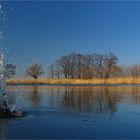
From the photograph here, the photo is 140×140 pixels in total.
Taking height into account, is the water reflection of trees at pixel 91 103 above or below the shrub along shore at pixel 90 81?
below

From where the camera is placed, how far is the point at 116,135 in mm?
9453

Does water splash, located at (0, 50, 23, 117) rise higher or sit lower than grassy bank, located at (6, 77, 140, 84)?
lower

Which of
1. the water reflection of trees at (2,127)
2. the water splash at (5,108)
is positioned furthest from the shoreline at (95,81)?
the water reflection of trees at (2,127)

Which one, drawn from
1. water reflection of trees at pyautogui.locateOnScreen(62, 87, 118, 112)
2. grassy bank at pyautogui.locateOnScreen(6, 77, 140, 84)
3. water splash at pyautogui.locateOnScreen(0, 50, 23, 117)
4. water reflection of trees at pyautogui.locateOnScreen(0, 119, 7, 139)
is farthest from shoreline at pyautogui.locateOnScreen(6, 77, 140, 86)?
water reflection of trees at pyautogui.locateOnScreen(0, 119, 7, 139)

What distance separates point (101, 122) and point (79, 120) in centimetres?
88

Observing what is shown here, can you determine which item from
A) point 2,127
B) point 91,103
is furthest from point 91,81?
point 2,127

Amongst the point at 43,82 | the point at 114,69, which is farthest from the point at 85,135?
the point at 114,69

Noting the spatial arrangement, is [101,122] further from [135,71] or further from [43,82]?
[135,71]

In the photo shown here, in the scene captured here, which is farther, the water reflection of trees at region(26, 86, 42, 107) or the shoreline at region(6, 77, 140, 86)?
the shoreline at region(6, 77, 140, 86)

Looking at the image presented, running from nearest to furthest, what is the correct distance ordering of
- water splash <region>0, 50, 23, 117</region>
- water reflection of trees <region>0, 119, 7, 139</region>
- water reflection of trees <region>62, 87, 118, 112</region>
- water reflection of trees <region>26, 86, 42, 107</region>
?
water reflection of trees <region>0, 119, 7, 139</region>
water splash <region>0, 50, 23, 117</region>
water reflection of trees <region>62, 87, 118, 112</region>
water reflection of trees <region>26, 86, 42, 107</region>


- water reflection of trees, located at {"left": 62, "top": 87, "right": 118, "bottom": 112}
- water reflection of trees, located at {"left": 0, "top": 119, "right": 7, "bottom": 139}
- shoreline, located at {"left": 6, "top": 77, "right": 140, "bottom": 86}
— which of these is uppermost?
shoreline, located at {"left": 6, "top": 77, "right": 140, "bottom": 86}

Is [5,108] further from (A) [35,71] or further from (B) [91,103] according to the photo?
(A) [35,71]

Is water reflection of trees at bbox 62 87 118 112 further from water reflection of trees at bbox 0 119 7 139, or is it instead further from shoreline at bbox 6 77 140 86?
shoreline at bbox 6 77 140 86

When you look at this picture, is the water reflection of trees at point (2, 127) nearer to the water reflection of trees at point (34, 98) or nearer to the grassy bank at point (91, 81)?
the water reflection of trees at point (34, 98)
